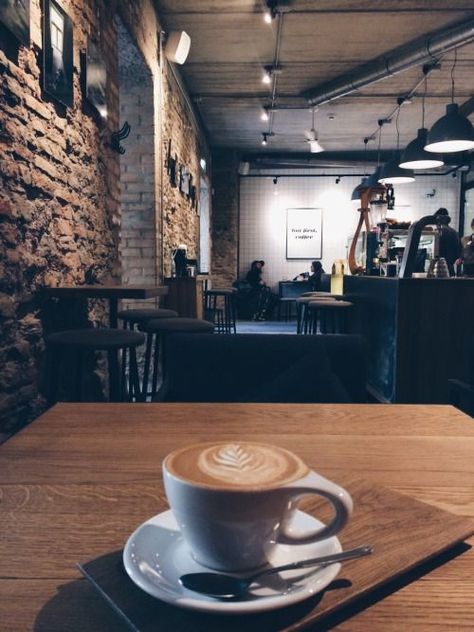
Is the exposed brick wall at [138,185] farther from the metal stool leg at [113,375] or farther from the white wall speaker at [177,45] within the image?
the metal stool leg at [113,375]

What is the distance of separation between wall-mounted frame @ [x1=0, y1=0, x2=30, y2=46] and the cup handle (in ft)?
7.64

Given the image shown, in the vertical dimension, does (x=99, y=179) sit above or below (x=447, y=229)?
above

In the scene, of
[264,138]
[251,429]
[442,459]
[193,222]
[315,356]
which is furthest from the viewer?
[264,138]

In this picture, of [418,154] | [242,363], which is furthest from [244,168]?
[242,363]

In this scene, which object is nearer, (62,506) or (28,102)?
(62,506)

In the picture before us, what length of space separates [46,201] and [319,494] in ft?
8.65

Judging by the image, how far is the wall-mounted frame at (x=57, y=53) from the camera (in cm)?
260

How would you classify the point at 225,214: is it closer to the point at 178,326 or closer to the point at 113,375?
the point at 178,326

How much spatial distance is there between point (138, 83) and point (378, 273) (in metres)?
2.85

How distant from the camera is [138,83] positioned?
16.5ft

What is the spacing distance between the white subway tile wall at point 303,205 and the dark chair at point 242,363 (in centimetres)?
1004

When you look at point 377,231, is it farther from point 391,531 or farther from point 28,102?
point 391,531

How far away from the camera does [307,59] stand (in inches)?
244

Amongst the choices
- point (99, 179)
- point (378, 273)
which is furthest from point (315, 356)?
point (378, 273)
